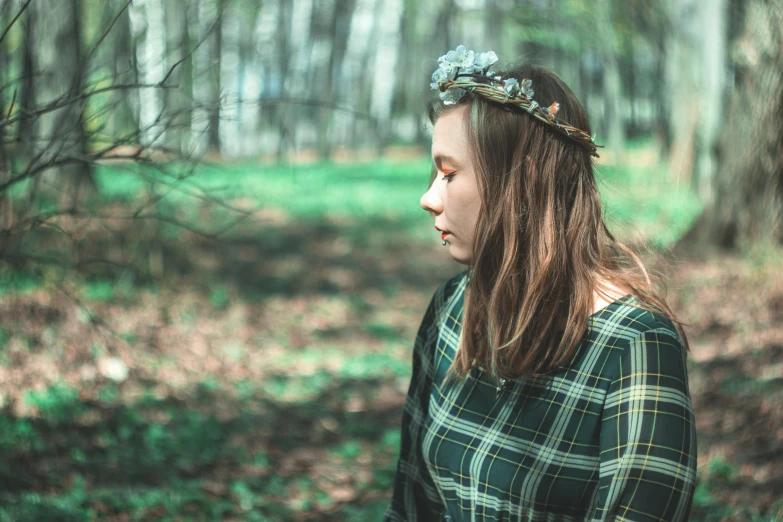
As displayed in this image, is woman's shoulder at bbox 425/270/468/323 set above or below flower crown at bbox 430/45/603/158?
below

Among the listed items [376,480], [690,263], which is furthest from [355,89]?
[376,480]

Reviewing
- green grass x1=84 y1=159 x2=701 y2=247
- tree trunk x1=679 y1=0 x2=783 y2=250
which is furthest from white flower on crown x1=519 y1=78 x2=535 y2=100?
green grass x1=84 y1=159 x2=701 y2=247

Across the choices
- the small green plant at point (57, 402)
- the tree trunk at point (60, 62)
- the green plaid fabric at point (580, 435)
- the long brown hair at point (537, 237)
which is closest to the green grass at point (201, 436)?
the small green plant at point (57, 402)

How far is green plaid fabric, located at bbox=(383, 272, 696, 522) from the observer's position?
144cm

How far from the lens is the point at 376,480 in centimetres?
482

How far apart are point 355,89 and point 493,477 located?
39.0 metres

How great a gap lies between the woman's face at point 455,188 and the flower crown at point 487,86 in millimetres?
54

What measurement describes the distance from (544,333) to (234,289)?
8426 millimetres

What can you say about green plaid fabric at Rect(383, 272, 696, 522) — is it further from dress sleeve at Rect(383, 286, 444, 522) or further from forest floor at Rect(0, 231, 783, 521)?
forest floor at Rect(0, 231, 783, 521)

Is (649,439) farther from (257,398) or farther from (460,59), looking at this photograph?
(257,398)

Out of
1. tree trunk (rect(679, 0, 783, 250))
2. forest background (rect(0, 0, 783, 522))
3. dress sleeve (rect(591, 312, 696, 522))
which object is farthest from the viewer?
tree trunk (rect(679, 0, 783, 250))

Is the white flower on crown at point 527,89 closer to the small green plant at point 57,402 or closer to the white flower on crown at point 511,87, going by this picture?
the white flower on crown at point 511,87

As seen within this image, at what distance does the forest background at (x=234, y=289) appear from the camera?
375 centimetres

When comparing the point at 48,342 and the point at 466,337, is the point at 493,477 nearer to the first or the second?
the point at 466,337
